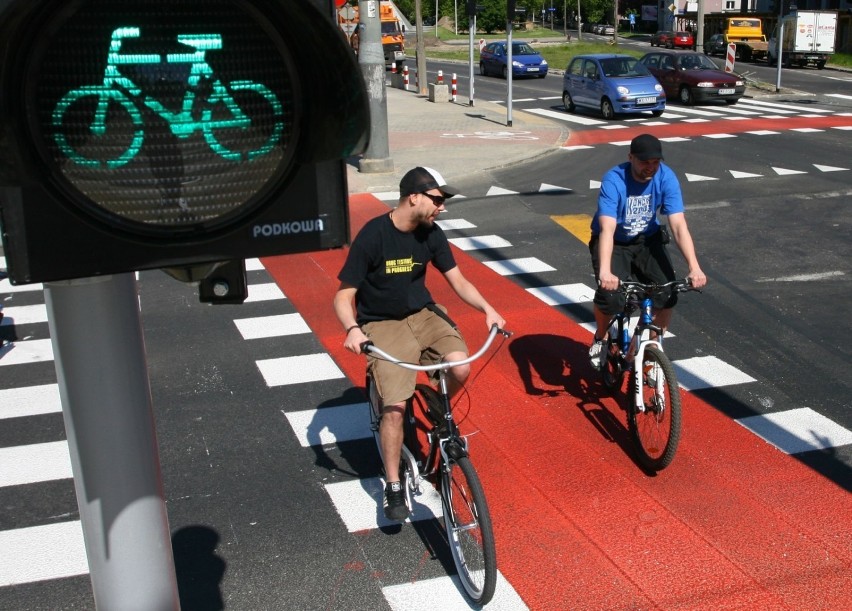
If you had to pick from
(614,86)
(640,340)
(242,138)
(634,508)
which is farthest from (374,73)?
(242,138)

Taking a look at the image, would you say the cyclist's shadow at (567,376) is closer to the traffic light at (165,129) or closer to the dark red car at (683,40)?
the traffic light at (165,129)

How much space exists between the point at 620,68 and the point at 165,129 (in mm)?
26426

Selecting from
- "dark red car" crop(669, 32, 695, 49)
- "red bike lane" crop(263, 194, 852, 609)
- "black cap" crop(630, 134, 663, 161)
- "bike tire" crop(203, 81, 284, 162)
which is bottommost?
"red bike lane" crop(263, 194, 852, 609)

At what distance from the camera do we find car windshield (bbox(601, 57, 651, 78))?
88.3 feet

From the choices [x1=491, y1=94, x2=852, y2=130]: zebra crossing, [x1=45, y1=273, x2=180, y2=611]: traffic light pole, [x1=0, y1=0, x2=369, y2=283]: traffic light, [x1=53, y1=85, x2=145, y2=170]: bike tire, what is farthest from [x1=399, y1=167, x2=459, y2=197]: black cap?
[x1=491, y1=94, x2=852, y2=130]: zebra crossing

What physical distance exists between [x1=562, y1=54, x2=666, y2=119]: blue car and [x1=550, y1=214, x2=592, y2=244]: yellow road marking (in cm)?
1303

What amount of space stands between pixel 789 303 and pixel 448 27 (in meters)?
95.3

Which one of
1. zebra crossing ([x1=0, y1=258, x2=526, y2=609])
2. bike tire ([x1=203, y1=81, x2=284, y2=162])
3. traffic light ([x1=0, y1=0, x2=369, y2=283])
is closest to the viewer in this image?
traffic light ([x1=0, y1=0, x2=369, y2=283])

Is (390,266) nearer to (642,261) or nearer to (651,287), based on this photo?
(651,287)

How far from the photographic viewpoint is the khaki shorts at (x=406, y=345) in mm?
5000

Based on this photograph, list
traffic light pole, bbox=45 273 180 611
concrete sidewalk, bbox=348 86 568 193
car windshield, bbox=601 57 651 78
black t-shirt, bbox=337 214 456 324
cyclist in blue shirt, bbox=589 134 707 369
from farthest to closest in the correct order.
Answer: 1. car windshield, bbox=601 57 651 78
2. concrete sidewalk, bbox=348 86 568 193
3. cyclist in blue shirt, bbox=589 134 707 369
4. black t-shirt, bbox=337 214 456 324
5. traffic light pole, bbox=45 273 180 611

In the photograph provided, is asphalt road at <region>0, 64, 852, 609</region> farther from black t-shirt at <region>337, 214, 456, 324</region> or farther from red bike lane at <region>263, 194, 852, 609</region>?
black t-shirt at <region>337, 214, 456, 324</region>

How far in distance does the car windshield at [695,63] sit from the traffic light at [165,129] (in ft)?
98.6

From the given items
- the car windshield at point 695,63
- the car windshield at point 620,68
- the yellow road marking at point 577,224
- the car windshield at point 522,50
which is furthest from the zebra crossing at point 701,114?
the car windshield at point 522,50
